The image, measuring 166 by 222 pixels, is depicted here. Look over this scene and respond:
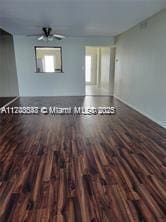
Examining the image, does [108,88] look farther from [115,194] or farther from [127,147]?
[115,194]

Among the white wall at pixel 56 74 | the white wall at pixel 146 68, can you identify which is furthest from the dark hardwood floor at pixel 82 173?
the white wall at pixel 56 74

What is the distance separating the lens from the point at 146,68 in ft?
15.1

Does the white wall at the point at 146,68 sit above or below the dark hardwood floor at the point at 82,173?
above

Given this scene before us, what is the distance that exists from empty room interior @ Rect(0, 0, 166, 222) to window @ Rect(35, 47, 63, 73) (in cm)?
4

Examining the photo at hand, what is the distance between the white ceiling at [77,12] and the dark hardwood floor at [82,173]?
244 centimetres

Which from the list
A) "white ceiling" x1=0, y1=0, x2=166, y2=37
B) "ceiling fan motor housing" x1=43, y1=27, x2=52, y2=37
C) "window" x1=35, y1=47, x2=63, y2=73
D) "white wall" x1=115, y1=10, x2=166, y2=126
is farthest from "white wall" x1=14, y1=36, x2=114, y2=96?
"white ceiling" x1=0, y1=0, x2=166, y2=37

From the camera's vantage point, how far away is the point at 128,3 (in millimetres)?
3316

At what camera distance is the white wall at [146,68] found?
3.87 metres

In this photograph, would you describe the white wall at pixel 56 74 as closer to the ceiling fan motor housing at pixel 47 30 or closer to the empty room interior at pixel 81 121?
the empty room interior at pixel 81 121

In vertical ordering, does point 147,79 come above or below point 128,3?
below

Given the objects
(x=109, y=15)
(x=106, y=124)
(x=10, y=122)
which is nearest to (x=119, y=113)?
(x=106, y=124)

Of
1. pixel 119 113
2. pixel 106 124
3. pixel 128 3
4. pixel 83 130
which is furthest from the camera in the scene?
pixel 119 113

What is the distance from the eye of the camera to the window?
745cm

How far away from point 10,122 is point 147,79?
358cm
